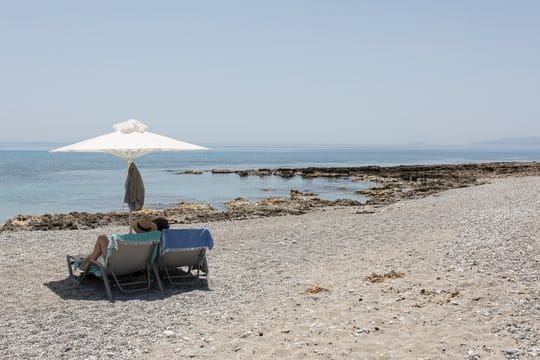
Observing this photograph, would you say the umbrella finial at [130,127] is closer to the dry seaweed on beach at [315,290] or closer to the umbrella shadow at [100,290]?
the umbrella shadow at [100,290]

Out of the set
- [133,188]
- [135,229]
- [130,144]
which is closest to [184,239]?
[135,229]

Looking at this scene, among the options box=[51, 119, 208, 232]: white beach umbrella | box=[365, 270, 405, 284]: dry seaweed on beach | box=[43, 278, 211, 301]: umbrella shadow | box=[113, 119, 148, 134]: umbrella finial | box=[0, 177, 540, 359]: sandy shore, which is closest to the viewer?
box=[0, 177, 540, 359]: sandy shore

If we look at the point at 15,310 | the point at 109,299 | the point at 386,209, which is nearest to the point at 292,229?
the point at 386,209

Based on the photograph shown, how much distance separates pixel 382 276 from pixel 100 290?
427 centimetres

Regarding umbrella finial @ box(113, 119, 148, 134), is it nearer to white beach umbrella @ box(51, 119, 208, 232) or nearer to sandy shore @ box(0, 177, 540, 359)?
white beach umbrella @ box(51, 119, 208, 232)

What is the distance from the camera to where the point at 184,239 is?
8703mm

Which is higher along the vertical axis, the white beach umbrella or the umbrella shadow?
the white beach umbrella

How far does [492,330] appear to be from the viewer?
19.3ft

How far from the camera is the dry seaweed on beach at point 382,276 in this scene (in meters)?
8.52

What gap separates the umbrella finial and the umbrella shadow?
248 centimetres

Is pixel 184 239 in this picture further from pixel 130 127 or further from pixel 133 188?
pixel 130 127

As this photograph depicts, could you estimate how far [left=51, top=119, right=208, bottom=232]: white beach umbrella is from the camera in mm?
8992

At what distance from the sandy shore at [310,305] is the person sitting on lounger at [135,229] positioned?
51 centimetres

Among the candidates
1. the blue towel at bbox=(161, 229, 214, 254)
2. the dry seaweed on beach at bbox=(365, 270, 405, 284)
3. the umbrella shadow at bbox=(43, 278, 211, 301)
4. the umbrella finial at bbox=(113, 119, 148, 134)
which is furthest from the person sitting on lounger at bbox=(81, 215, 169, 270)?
the dry seaweed on beach at bbox=(365, 270, 405, 284)
